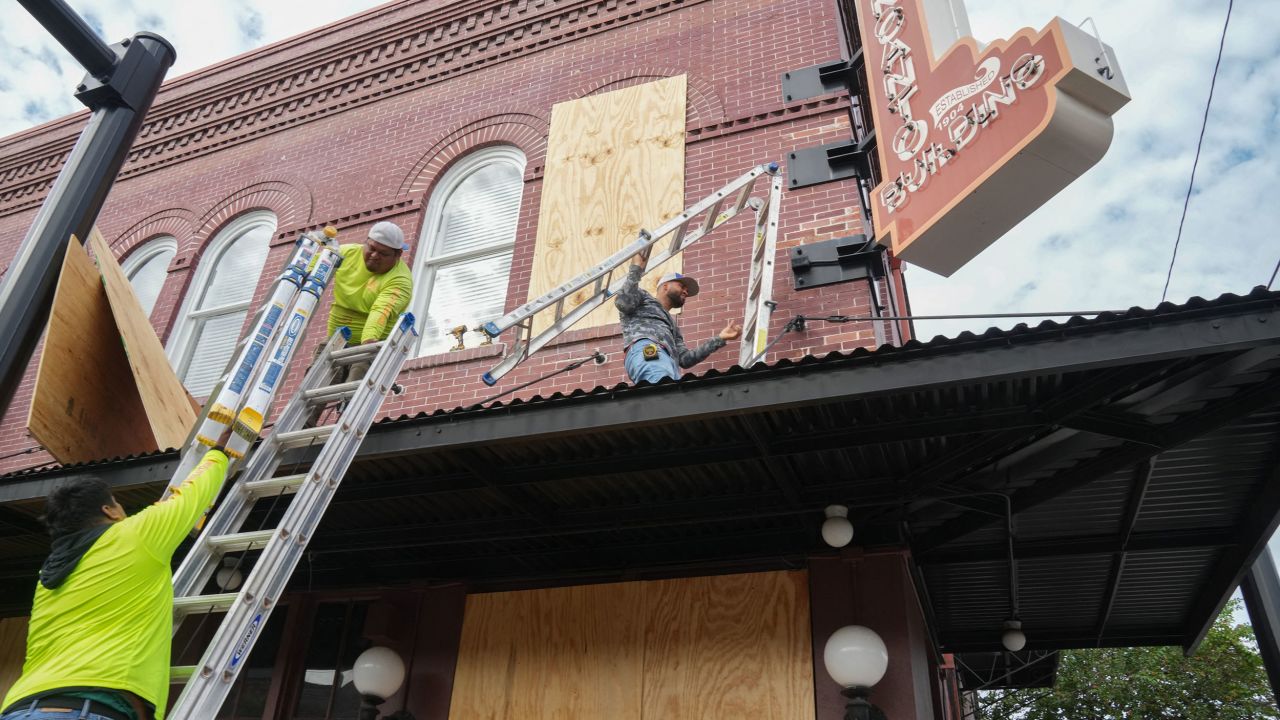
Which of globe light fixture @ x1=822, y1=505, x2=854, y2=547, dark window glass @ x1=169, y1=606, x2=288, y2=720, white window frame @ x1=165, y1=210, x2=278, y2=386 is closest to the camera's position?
globe light fixture @ x1=822, y1=505, x2=854, y2=547

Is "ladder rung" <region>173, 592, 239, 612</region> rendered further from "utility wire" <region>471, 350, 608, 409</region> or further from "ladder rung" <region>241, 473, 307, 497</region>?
"utility wire" <region>471, 350, 608, 409</region>

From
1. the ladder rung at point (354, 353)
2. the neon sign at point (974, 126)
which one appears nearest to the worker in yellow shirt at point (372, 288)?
the ladder rung at point (354, 353)

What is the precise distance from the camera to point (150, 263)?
41.6 ft

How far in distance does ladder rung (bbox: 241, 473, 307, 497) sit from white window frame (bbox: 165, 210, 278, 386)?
22.0 ft

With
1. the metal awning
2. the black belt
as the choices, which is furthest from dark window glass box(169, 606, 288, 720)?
the black belt

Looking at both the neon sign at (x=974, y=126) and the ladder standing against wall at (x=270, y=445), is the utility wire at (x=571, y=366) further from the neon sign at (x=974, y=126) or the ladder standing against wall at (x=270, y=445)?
the neon sign at (x=974, y=126)

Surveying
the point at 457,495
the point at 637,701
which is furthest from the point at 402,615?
the point at 637,701

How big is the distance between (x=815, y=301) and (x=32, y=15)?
224 inches

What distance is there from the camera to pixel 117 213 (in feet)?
42.9

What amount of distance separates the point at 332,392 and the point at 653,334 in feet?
7.57

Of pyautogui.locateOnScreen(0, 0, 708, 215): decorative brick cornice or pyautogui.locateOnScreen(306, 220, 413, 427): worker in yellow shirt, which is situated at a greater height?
pyautogui.locateOnScreen(0, 0, 708, 215): decorative brick cornice

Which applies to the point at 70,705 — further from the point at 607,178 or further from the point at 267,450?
the point at 607,178

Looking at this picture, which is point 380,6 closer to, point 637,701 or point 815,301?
point 815,301

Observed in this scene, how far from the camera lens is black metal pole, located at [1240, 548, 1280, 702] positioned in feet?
29.6
